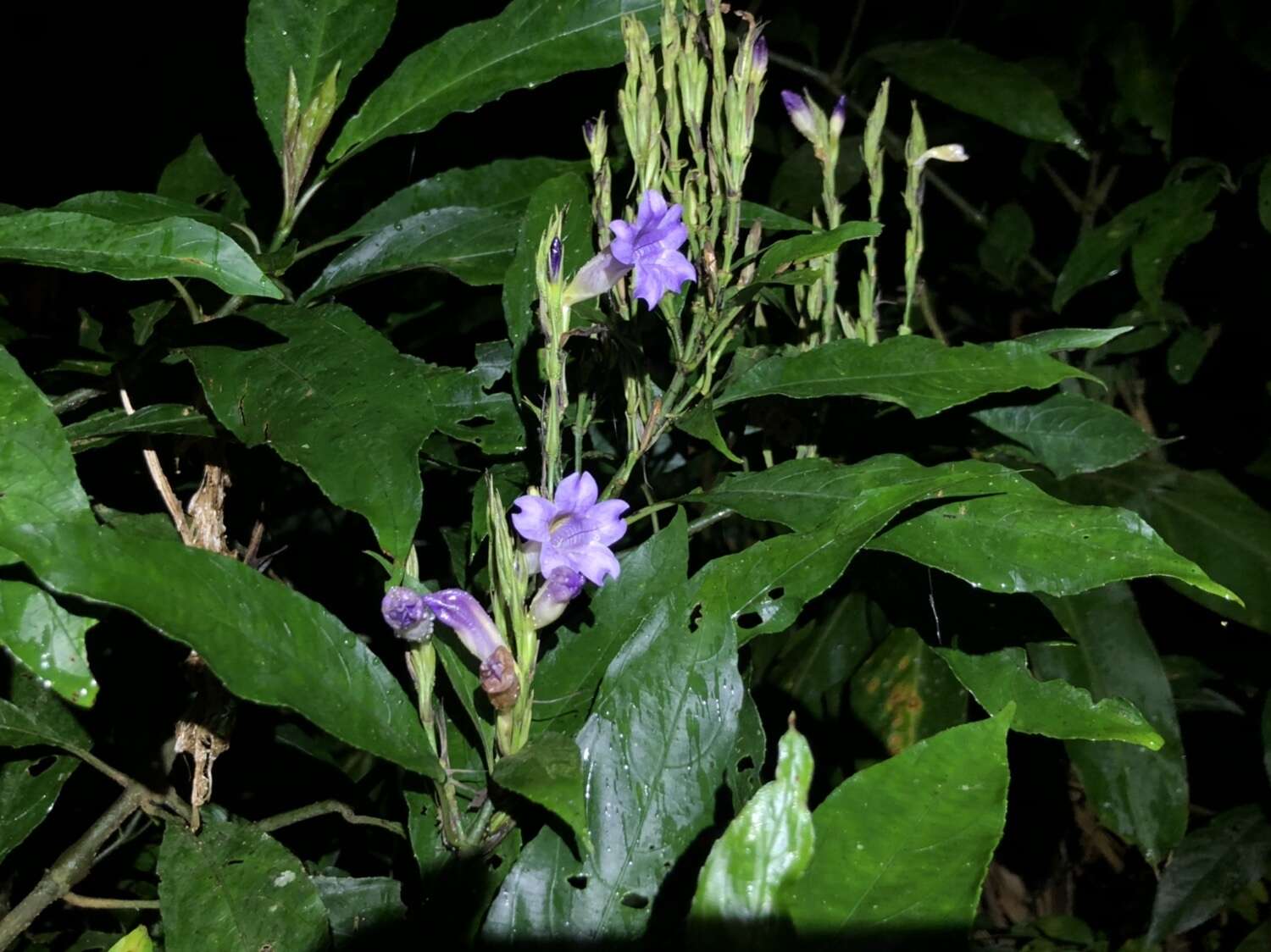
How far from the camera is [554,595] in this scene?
2.54ft

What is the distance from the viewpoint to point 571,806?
2.05 feet

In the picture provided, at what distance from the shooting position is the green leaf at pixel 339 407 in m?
0.76

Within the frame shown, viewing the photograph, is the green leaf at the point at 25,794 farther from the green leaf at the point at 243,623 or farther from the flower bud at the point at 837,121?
the flower bud at the point at 837,121

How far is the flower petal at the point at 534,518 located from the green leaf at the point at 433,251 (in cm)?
36

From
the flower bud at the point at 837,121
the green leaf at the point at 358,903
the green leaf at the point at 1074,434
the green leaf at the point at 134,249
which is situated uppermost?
the green leaf at the point at 134,249

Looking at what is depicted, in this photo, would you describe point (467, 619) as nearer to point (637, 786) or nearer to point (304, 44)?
point (637, 786)

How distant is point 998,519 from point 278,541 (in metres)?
1.00

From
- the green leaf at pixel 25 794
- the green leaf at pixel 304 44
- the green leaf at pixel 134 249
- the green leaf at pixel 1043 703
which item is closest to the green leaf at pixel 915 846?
the green leaf at pixel 1043 703

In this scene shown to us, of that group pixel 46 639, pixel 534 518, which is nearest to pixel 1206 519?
pixel 534 518

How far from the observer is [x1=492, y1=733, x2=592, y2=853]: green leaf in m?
0.62

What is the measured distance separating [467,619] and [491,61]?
0.62 m

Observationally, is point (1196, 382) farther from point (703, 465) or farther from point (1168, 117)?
point (703, 465)

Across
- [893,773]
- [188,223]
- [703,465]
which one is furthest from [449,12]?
[893,773]

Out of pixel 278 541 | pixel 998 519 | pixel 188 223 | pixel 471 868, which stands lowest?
pixel 278 541
